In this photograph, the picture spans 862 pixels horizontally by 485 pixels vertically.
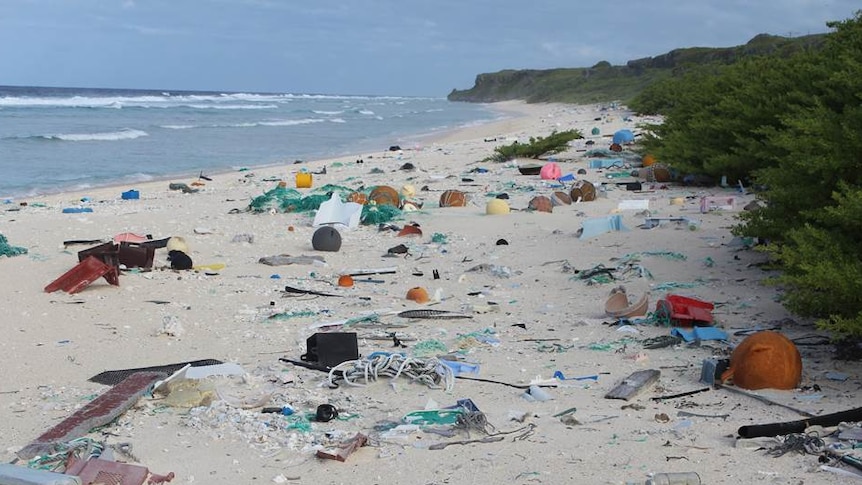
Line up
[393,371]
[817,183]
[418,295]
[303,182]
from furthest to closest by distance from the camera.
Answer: [303,182] → [418,295] → [817,183] → [393,371]

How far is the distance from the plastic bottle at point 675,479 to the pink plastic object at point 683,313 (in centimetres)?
229

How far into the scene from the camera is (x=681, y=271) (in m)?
7.13

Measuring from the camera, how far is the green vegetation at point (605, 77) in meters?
42.8

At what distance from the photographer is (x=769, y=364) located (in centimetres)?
429

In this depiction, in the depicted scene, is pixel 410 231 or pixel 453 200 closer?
pixel 410 231

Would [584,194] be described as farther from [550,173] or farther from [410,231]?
[410,231]

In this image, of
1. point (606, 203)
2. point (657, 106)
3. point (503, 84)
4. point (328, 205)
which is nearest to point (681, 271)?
point (606, 203)

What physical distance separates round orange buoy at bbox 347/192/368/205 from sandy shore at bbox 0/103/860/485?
763 millimetres

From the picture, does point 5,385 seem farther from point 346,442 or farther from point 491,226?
point 491,226

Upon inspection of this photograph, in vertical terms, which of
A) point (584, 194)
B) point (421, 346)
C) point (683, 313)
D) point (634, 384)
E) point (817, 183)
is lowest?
point (421, 346)

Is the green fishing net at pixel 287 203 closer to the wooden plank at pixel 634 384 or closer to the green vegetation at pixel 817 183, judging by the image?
the green vegetation at pixel 817 183

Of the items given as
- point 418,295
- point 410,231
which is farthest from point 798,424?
point 410,231

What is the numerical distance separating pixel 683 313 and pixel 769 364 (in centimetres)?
126

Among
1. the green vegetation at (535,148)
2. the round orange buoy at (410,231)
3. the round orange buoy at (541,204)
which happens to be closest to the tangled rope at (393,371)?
the round orange buoy at (410,231)
